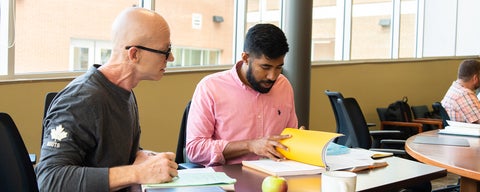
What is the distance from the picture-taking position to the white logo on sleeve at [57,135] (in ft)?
4.83

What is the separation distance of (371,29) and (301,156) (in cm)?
569

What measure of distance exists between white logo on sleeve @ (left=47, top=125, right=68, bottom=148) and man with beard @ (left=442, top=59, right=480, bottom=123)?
3.53 m

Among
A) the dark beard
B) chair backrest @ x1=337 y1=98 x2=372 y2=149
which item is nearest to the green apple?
the dark beard

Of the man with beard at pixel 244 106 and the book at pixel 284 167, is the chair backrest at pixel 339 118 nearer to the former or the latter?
the man with beard at pixel 244 106

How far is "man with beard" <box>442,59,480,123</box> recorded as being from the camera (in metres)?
4.09

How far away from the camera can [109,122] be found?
5.39 feet

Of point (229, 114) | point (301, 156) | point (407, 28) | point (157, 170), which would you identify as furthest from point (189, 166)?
point (407, 28)

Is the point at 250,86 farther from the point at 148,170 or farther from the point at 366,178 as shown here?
the point at 148,170

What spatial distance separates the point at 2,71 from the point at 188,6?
1.94 metres

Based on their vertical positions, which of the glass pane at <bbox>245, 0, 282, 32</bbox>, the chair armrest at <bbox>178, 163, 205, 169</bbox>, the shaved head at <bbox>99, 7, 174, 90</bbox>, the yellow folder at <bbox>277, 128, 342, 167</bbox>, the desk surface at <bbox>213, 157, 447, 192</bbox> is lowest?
the chair armrest at <bbox>178, 163, 205, 169</bbox>

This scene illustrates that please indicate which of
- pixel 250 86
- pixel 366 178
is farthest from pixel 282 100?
pixel 366 178

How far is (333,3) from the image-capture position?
6645 millimetres

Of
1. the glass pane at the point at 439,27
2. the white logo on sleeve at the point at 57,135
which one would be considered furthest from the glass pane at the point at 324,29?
the white logo on sleeve at the point at 57,135

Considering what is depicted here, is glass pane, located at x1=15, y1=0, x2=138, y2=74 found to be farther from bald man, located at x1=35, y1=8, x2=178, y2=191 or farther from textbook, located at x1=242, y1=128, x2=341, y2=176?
textbook, located at x1=242, y1=128, x2=341, y2=176
